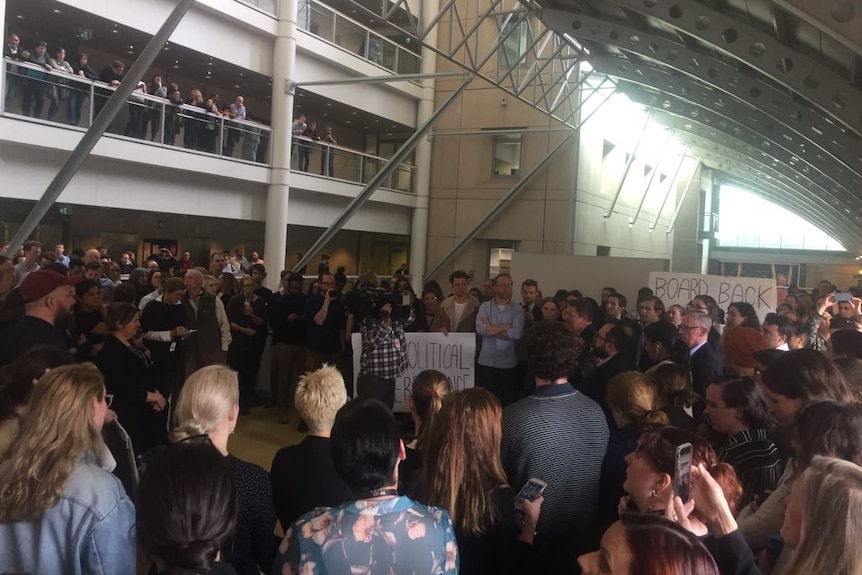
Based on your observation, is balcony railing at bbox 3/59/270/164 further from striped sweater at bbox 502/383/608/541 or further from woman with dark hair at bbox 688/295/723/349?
striped sweater at bbox 502/383/608/541

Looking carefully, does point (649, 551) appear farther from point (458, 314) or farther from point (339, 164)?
point (339, 164)

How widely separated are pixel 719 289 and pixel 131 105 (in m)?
11.1

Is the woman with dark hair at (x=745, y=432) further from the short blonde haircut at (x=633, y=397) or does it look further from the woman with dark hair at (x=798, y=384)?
the short blonde haircut at (x=633, y=397)

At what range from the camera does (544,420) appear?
300 centimetres

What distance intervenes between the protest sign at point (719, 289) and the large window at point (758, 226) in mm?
34885

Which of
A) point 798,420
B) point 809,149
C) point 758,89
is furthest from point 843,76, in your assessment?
point 798,420

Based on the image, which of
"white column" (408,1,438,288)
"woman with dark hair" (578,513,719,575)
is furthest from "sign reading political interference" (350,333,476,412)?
"white column" (408,1,438,288)

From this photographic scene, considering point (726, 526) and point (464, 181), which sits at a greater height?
point (464, 181)

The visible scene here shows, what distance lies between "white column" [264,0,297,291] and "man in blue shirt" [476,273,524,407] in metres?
9.88

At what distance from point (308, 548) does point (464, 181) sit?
64.3ft

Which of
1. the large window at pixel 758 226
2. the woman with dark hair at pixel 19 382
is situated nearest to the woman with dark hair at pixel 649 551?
the woman with dark hair at pixel 19 382

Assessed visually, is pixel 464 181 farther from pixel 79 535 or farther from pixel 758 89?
pixel 79 535

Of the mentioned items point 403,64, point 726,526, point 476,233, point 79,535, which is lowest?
point 79,535

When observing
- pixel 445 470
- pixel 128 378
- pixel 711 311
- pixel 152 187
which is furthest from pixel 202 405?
pixel 152 187
